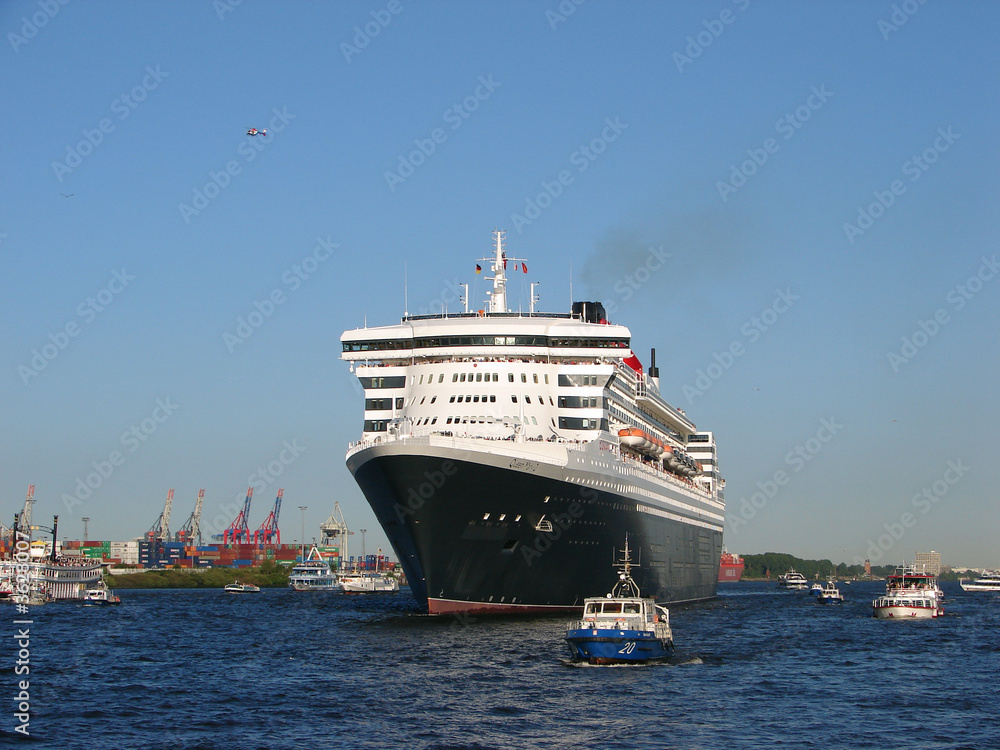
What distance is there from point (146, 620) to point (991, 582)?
137 metres

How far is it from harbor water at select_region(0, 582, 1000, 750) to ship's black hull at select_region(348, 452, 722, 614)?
1.89 m

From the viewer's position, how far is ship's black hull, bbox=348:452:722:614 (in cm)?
4978

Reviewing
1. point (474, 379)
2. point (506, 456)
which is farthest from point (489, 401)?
point (506, 456)

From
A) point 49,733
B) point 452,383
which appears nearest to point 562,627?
point 452,383

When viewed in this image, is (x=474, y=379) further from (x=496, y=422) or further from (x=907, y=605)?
(x=907, y=605)

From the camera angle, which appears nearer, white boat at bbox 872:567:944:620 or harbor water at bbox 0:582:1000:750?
harbor water at bbox 0:582:1000:750

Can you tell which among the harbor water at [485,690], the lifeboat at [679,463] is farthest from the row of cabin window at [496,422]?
the lifeboat at [679,463]

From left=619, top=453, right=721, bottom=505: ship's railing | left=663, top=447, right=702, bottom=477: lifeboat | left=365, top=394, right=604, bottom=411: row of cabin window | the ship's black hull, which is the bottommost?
the ship's black hull

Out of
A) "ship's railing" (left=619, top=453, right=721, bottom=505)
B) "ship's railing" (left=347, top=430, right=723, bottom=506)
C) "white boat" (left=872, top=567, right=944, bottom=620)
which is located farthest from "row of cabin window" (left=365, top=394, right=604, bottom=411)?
"white boat" (left=872, top=567, right=944, bottom=620)

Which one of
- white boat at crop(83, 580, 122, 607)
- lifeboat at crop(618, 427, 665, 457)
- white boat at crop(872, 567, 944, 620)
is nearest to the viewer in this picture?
lifeboat at crop(618, 427, 665, 457)

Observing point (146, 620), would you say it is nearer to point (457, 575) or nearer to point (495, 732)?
point (457, 575)

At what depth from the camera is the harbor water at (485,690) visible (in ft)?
93.9

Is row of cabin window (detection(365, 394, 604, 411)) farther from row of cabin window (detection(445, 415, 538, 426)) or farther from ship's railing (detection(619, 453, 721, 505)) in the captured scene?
ship's railing (detection(619, 453, 721, 505))

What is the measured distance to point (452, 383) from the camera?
5841 cm
